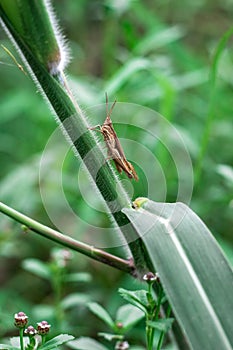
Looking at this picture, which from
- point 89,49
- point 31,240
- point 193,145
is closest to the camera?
point 193,145

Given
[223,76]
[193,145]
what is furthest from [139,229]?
[223,76]

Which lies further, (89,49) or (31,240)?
(89,49)

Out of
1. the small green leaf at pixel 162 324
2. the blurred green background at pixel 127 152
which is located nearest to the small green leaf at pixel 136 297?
the small green leaf at pixel 162 324

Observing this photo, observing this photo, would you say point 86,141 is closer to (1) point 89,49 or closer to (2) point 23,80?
(2) point 23,80

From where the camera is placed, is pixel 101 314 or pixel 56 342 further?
pixel 101 314

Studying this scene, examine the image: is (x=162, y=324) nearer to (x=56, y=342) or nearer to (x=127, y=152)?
(x=56, y=342)

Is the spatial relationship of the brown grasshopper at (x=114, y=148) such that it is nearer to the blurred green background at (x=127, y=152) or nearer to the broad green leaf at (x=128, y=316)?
the broad green leaf at (x=128, y=316)

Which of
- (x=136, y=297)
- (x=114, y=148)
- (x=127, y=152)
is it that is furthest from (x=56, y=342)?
(x=127, y=152)
